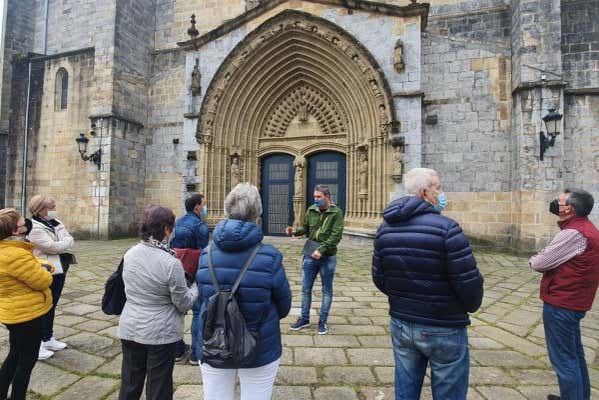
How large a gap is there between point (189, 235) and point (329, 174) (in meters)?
8.76

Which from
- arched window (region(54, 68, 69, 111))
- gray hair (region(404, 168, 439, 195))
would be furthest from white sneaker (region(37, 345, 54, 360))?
arched window (region(54, 68, 69, 111))

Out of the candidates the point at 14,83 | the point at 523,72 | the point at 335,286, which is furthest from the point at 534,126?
the point at 14,83

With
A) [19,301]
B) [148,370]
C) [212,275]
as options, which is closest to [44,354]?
[19,301]

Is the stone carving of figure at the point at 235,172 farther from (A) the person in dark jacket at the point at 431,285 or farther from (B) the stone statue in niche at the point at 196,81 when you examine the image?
(A) the person in dark jacket at the point at 431,285

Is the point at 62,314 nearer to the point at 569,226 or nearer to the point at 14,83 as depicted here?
the point at 569,226

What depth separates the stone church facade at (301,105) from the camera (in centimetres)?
909

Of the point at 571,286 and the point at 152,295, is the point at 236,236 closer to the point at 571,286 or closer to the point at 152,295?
the point at 152,295

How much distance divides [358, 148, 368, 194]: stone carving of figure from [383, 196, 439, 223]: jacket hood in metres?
8.32

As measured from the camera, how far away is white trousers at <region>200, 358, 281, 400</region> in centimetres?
174

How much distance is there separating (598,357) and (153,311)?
13.3ft

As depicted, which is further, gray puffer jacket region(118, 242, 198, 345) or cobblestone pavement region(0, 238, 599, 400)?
cobblestone pavement region(0, 238, 599, 400)

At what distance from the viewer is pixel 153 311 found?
2016 mm

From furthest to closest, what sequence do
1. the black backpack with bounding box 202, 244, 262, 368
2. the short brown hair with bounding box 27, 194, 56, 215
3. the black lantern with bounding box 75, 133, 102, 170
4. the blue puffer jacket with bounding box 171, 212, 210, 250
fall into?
the black lantern with bounding box 75, 133, 102, 170
the short brown hair with bounding box 27, 194, 56, 215
the blue puffer jacket with bounding box 171, 212, 210, 250
the black backpack with bounding box 202, 244, 262, 368

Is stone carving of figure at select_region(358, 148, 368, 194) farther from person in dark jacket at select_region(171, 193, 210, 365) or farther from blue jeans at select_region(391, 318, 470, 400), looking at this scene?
blue jeans at select_region(391, 318, 470, 400)
